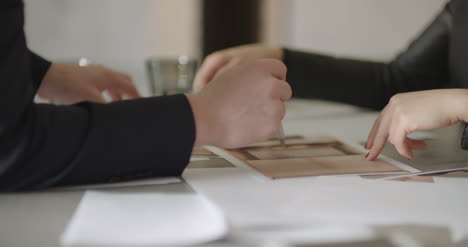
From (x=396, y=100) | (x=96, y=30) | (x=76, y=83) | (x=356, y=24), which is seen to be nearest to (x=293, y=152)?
(x=396, y=100)

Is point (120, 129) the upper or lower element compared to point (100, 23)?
upper

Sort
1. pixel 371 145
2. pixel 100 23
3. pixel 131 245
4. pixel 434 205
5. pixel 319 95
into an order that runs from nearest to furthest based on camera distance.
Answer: pixel 131 245
pixel 434 205
pixel 371 145
pixel 319 95
pixel 100 23

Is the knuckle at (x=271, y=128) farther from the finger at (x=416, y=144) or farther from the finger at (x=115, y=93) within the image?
the finger at (x=115, y=93)

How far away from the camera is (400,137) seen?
2.29 feet

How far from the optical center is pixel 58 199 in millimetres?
565

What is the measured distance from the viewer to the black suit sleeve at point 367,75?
3.91 ft

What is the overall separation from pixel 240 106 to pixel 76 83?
0.36 m

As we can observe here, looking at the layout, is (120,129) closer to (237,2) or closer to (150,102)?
(150,102)

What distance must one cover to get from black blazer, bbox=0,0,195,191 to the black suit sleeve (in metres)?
0.60

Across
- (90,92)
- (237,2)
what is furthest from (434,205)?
(237,2)

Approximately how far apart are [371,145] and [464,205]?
0.67ft

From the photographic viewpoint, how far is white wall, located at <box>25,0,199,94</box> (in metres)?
1.99

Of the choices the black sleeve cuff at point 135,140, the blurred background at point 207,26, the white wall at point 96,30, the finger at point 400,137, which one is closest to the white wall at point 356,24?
the blurred background at point 207,26

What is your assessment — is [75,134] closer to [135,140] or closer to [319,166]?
[135,140]
